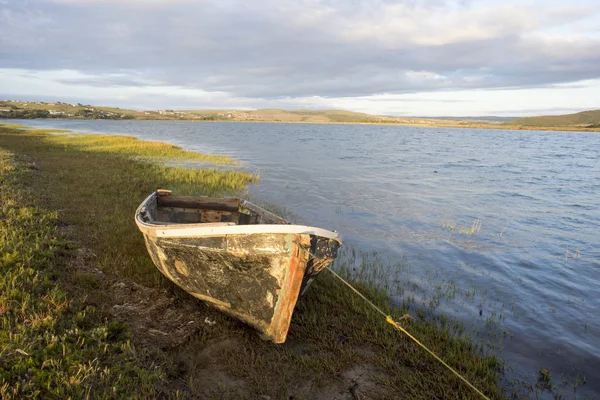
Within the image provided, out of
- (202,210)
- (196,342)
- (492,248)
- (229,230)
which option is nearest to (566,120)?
(492,248)

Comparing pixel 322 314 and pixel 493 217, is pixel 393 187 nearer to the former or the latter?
pixel 493 217

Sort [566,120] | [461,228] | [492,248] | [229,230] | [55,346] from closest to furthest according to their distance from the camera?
[55,346] → [229,230] → [492,248] → [461,228] → [566,120]

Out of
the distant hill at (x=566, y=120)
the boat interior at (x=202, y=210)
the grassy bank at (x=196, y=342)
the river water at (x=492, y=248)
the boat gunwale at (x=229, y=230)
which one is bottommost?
the river water at (x=492, y=248)

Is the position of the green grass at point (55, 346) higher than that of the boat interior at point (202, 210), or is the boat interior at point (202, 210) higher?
the boat interior at point (202, 210)

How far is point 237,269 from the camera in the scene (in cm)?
534

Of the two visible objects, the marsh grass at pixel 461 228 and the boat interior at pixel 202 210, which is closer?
the boat interior at pixel 202 210

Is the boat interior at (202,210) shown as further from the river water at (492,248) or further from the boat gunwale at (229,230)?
the river water at (492,248)

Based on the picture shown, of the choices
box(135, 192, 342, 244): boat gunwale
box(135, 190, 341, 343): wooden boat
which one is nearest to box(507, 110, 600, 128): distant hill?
box(135, 192, 342, 244): boat gunwale

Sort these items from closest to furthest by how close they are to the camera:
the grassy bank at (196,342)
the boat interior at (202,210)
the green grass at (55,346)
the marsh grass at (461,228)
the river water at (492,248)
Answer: the green grass at (55,346) < the grassy bank at (196,342) < the river water at (492,248) < the boat interior at (202,210) < the marsh grass at (461,228)

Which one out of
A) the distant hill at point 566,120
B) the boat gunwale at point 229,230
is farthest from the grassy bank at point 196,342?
the distant hill at point 566,120

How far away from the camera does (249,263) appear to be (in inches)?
204

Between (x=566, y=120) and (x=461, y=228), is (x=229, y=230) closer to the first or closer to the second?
(x=461, y=228)

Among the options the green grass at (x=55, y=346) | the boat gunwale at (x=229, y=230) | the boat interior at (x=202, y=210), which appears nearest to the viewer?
the green grass at (x=55, y=346)

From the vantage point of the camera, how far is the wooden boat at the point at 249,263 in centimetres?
488
